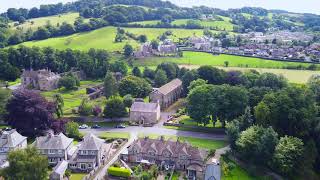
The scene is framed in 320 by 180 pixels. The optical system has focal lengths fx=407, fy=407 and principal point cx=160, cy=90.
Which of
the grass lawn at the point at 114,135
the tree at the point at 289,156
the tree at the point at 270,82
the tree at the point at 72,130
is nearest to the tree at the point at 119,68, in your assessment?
the grass lawn at the point at 114,135

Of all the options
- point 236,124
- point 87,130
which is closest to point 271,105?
point 236,124

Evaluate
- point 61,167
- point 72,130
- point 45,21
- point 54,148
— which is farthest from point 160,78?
point 45,21

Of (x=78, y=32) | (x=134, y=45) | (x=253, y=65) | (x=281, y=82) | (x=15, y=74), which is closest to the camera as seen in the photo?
(x=281, y=82)

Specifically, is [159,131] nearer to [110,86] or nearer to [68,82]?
[110,86]

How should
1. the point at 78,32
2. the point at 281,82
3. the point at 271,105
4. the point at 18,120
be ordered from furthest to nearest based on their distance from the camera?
the point at 78,32 < the point at 281,82 < the point at 18,120 < the point at 271,105

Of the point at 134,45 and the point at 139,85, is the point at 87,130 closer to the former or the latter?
the point at 139,85

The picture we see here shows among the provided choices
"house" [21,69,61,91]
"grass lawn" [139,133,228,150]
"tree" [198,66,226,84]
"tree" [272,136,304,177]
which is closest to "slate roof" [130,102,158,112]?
"grass lawn" [139,133,228,150]

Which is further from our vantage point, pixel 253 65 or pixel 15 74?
pixel 253 65

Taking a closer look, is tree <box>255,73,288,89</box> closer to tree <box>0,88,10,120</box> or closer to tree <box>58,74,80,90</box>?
tree <box>58,74,80,90</box>
